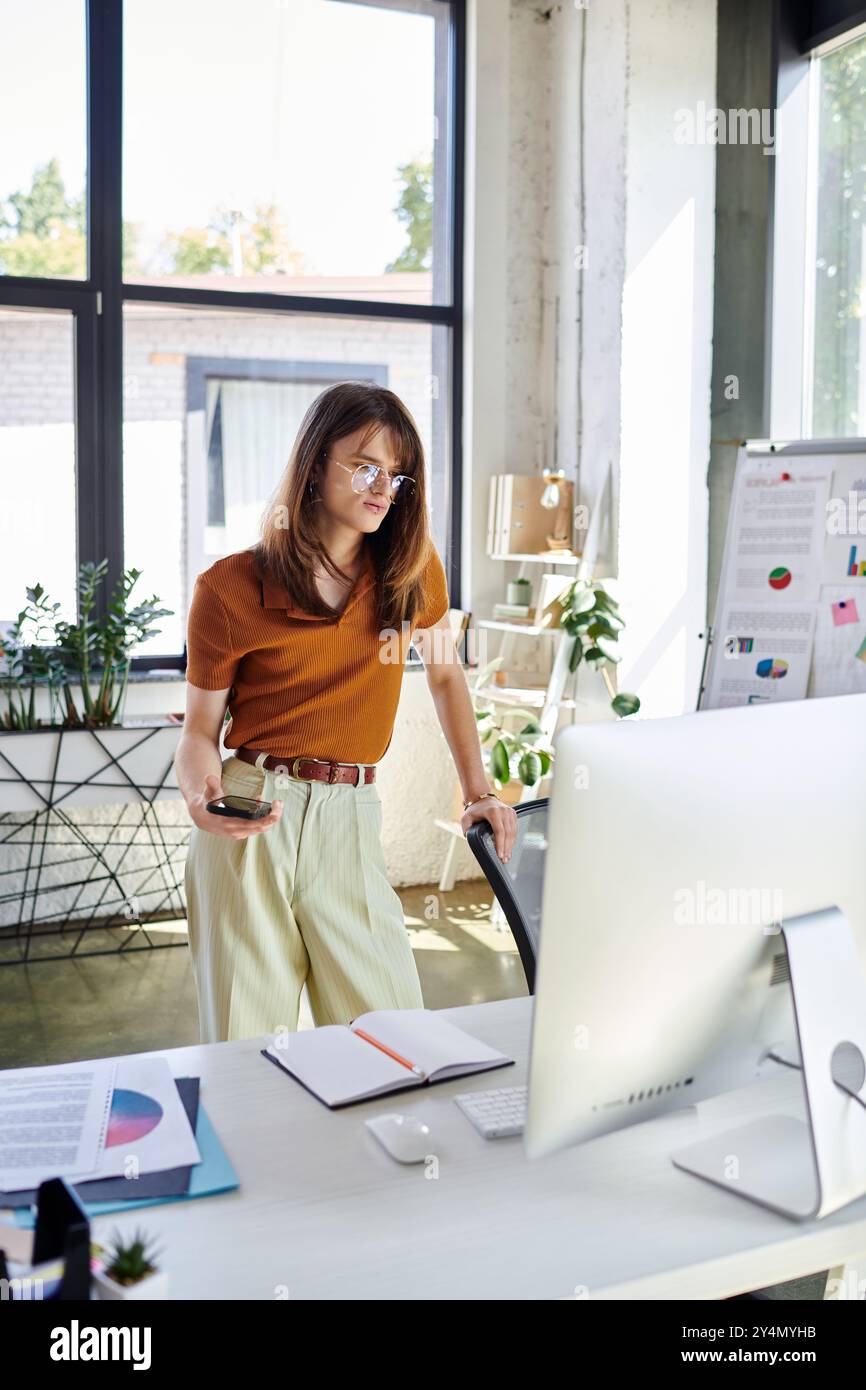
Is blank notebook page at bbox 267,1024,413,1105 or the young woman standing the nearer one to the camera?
blank notebook page at bbox 267,1024,413,1105

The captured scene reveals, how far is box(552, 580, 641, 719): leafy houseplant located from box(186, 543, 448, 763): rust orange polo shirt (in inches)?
95.1

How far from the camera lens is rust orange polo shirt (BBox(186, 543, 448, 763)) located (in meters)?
2.01

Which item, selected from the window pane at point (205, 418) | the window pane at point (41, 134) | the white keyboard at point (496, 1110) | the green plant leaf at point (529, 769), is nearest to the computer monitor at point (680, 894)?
the white keyboard at point (496, 1110)

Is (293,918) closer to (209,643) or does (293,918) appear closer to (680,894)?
(209,643)

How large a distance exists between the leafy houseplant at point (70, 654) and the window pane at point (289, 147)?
1280mm

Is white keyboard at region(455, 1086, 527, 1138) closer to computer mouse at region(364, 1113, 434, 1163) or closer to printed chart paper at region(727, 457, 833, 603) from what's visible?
computer mouse at region(364, 1113, 434, 1163)

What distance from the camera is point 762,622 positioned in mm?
3559

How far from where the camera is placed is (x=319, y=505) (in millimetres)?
2072

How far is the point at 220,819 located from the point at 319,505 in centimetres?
56

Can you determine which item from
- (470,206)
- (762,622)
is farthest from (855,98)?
(762,622)

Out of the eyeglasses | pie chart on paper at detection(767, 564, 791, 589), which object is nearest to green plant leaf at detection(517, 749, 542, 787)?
pie chart on paper at detection(767, 564, 791, 589)

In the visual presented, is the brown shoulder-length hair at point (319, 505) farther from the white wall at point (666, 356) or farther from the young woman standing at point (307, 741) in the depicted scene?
the white wall at point (666, 356)

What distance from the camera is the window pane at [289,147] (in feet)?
14.9

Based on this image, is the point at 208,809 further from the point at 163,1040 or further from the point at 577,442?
the point at 577,442
